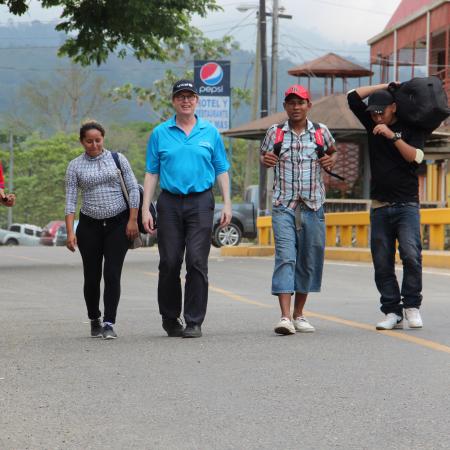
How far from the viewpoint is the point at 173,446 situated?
5.36m

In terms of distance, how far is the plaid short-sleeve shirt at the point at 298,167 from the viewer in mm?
9438

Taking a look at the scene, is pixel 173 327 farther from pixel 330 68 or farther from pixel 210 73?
pixel 330 68

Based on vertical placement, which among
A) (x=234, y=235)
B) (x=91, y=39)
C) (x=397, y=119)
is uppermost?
(x=91, y=39)

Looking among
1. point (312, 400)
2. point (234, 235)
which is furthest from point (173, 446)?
point (234, 235)

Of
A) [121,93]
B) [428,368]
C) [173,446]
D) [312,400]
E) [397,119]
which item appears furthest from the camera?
[121,93]

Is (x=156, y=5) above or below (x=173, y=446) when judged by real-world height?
above

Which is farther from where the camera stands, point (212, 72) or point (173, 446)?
point (212, 72)

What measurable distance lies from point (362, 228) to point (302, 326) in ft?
49.3

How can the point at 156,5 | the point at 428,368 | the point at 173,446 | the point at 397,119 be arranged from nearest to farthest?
1. the point at 173,446
2. the point at 428,368
3. the point at 397,119
4. the point at 156,5

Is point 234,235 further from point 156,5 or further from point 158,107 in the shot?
point 158,107

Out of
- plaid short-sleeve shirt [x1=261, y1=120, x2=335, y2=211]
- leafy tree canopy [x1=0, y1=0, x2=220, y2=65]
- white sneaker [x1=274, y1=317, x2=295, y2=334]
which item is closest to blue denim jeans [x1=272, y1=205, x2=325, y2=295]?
plaid short-sleeve shirt [x1=261, y1=120, x2=335, y2=211]

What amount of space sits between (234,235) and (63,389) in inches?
1088

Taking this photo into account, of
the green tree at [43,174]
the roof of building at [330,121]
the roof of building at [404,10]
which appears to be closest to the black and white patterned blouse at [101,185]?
the roof of building at [330,121]

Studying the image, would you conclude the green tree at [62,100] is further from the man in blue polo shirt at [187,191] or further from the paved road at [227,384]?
the man in blue polo shirt at [187,191]
